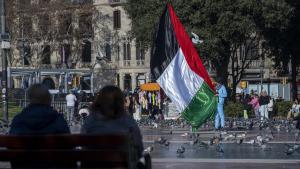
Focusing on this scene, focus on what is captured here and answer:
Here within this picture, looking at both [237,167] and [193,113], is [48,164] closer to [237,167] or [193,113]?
[237,167]

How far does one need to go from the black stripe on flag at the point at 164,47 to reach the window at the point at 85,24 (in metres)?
45.9

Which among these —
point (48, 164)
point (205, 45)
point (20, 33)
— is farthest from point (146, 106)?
point (48, 164)

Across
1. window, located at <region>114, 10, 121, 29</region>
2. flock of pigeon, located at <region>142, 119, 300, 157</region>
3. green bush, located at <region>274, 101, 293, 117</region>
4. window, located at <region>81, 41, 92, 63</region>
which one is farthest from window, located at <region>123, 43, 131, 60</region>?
flock of pigeon, located at <region>142, 119, 300, 157</region>

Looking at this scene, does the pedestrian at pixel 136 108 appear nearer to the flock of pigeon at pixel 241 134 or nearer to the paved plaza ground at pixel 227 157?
the flock of pigeon at pixel 241 134

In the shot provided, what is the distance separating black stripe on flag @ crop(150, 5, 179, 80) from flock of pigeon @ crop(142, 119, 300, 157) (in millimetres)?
1857

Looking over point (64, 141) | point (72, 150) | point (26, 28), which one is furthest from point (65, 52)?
point (72, 150)

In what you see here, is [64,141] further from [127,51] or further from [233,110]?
[127,51]

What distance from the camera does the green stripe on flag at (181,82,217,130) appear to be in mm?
18891

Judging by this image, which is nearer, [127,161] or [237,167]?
[127,161]

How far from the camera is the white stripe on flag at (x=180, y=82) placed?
18.6m

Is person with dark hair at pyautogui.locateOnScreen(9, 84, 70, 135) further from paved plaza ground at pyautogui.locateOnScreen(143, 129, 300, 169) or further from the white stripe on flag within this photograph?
the white stripe on flag

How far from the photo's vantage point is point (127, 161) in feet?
24.4

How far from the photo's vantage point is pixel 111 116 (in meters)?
8.18

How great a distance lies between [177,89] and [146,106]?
24332 millimetres
